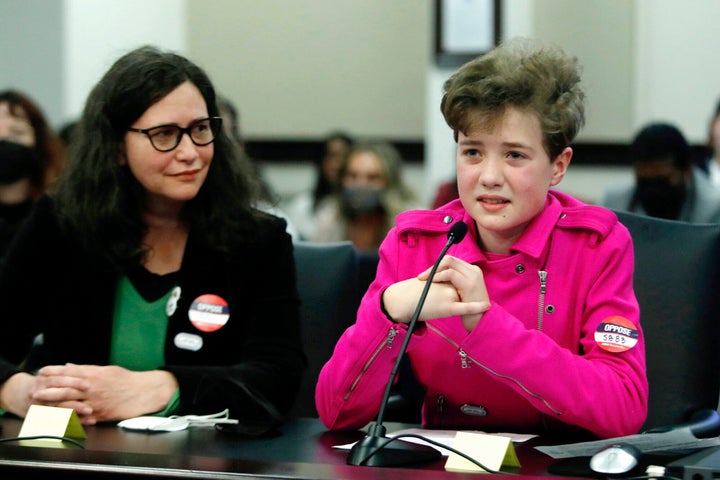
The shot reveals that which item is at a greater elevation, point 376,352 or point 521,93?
point 521,93

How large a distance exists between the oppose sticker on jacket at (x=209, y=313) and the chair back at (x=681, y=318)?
32.2 inches

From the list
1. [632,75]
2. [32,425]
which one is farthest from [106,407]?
→ [632,75]

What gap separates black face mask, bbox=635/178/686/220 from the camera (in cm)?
400

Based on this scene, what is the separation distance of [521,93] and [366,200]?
10.6 ft

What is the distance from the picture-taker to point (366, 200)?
5016 mm

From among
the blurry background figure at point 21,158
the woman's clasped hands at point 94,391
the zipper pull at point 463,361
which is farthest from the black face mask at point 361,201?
the zipper pull at point 463,361

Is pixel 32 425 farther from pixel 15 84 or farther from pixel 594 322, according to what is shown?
pixel 15 84

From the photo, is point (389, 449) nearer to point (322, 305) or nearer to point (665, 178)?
point (322, 305)

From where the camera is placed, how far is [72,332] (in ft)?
7.33

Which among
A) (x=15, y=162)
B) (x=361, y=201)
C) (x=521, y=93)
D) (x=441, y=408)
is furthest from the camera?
(x=361, y=201)

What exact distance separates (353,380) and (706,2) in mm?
5344

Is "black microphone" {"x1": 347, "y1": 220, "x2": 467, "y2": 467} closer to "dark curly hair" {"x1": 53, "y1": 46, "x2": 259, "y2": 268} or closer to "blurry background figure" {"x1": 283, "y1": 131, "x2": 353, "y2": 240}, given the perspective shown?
"dark curly hair" {"x1": 53, "y1": 46, "x2": 259, "y2": 268}

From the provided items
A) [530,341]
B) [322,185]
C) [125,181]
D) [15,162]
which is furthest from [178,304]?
[322,185]

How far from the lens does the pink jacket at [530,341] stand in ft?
5.68
